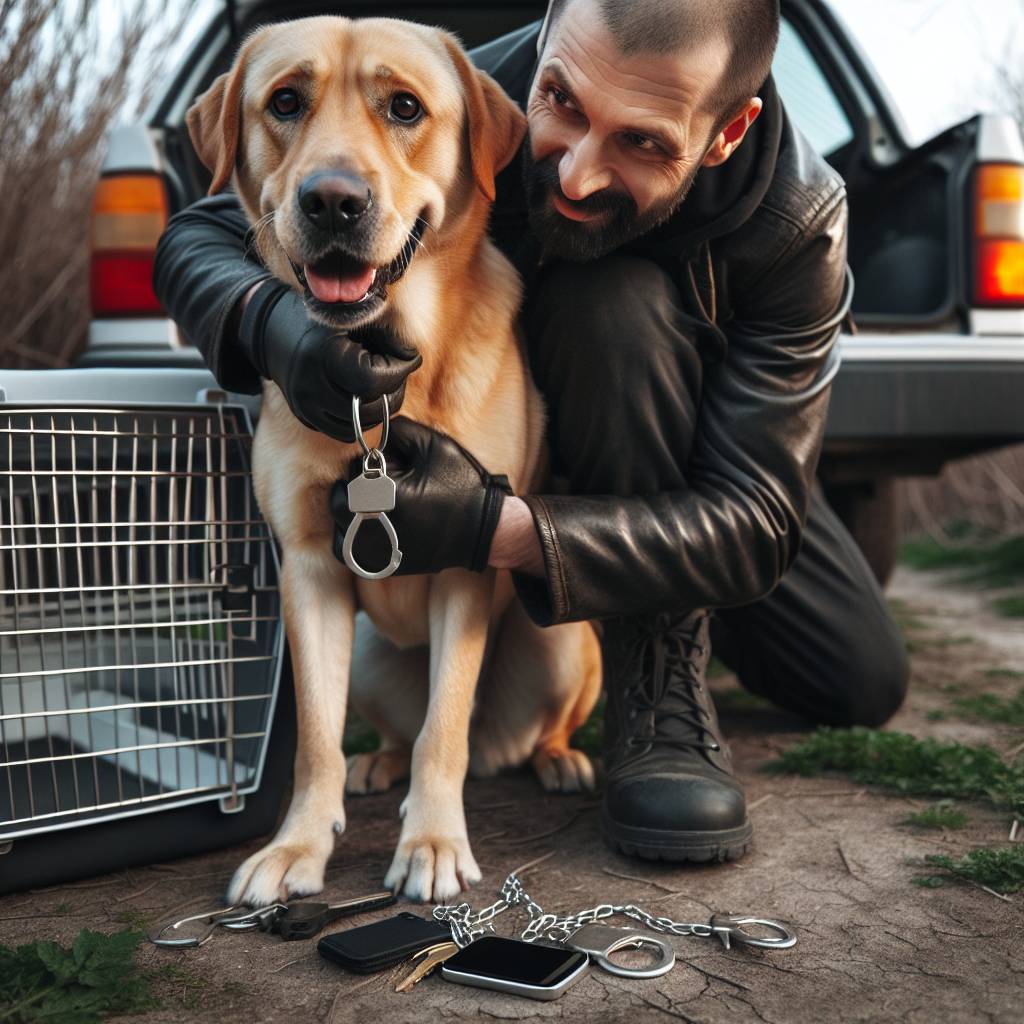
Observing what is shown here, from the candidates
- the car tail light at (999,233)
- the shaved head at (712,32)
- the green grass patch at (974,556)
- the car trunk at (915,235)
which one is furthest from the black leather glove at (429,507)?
the green grass patch at (974,556)

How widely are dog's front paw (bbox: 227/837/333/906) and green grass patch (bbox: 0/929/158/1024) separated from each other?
0.25 m

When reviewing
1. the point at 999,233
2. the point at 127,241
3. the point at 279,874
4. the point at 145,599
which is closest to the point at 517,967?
the point at 279,874

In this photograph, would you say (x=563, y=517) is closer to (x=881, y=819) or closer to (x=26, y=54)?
(x=881, y=819)

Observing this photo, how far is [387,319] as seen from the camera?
1.74 m

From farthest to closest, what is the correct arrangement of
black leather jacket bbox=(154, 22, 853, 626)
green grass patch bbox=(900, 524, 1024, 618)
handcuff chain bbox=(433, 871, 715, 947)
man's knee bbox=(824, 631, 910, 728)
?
green grass patch bbox=(900, 524, 1024, 618)
man's knee bbox=(824, 631, 910, 728)
black leather jacket bbox=(154, 22, 853, 626)
handcuff chain bbox=(433, 871, 715, 947)

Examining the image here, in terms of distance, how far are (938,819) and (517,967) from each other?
33.8 inches

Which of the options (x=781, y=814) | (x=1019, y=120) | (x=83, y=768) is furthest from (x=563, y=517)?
(x=1019, y=120)

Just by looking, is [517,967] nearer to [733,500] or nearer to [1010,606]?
[733,500]

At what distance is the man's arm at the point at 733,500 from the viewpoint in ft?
5.66

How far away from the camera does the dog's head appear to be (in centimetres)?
155

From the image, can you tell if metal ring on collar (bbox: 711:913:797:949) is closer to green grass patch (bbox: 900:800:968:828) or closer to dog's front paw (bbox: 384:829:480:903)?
dog's front paw (bbox: 384:829:480:903)

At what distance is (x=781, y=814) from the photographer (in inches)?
74.3

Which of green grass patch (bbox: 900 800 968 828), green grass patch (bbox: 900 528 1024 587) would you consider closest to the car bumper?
green grass patch (bbox: 900 800 968 828)

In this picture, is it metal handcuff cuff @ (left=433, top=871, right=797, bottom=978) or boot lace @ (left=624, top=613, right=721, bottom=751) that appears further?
boot lace @ (left=624, top=613, right=721, bottom=751)
